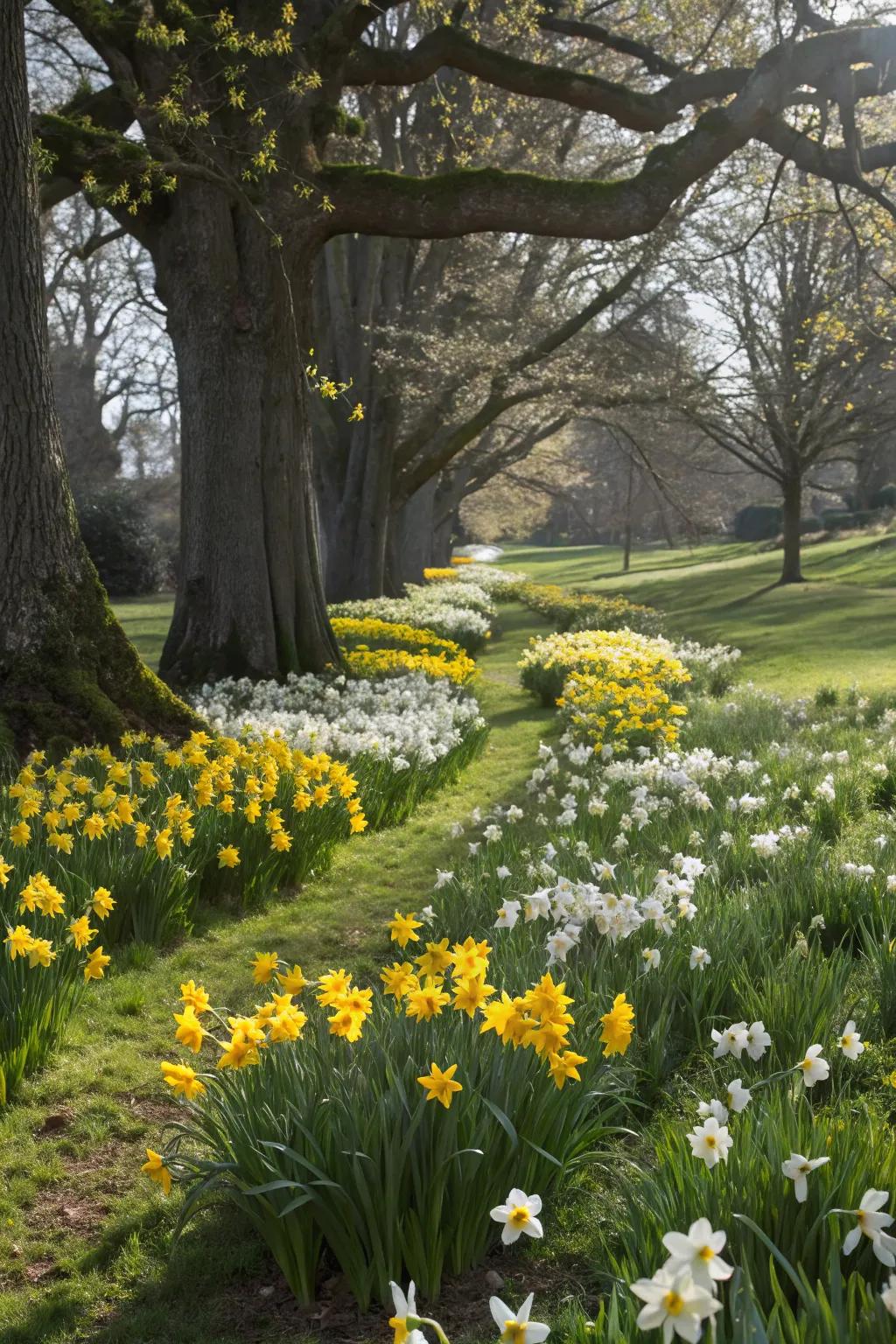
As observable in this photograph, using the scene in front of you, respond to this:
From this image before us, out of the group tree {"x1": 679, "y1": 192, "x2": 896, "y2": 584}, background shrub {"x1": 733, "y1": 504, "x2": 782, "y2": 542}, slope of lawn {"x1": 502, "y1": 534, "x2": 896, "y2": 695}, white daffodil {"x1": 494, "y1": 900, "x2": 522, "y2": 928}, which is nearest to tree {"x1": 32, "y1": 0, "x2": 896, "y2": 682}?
slope of lawn {"x1": 502, "y1": 534, "x2": 896, "y2": 695}

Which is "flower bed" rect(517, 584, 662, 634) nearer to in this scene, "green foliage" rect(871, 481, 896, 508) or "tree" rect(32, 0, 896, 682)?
"tree" rect(32, 0, 896, 682)

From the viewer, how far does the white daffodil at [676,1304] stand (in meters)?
1.52

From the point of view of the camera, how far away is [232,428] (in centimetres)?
1018

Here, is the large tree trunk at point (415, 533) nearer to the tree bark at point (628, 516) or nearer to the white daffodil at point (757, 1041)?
the tree bark at point (628, 516)

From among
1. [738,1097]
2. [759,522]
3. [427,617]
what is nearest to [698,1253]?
[738,1097]

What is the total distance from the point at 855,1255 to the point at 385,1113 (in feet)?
3.42

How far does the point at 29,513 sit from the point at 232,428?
3.88 m

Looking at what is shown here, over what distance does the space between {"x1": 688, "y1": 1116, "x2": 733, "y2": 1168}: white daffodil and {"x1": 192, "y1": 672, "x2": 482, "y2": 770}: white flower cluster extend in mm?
4615

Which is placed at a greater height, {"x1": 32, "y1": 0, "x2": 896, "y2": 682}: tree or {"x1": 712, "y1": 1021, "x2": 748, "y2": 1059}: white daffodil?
{"x1": 32, "y1": 0, "x2": 896, "y2": 682}: tree

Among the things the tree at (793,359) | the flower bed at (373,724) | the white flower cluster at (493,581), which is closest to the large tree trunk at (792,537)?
the tree at (793,359)

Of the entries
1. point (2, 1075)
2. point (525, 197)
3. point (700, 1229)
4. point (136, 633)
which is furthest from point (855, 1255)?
point (136, 633)

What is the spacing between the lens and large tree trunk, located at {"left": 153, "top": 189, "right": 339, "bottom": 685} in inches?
398

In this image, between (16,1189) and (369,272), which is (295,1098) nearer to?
(16,1189)

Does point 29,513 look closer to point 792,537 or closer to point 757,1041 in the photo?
point 757,1041
